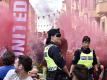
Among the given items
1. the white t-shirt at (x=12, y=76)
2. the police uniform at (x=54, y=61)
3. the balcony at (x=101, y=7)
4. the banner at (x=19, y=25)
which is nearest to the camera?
the white t-shirt at (x=12, y=76)

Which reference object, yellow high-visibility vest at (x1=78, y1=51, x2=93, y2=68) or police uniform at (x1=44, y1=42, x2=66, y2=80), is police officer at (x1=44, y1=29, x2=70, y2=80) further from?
yellow high-visibility vest at (x1=78, y1=51, x2=93, y2=68)

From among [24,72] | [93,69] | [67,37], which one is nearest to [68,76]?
[93,69]

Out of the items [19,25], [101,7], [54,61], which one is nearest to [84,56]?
[54,61]

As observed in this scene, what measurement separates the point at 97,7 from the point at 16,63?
160 inches

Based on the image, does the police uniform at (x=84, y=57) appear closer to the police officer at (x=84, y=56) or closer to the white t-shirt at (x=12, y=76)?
the police officer at (x=84, y=56)

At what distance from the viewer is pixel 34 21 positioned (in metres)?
9.12

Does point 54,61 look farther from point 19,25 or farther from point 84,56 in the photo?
point 19,25

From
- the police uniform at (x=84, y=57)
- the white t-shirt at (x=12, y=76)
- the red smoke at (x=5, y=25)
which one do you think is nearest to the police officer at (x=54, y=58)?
the police uniform at (x=84, y=57)

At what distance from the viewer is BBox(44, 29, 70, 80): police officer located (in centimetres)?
634

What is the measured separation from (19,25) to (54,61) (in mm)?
2763

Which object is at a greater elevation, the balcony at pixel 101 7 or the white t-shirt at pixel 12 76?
the balcony at pixel 101 7

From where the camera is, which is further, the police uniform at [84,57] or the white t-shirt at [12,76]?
the police uniform at [84,57]

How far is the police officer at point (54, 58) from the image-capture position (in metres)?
6.34

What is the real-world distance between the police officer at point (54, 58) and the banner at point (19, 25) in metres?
2.52
